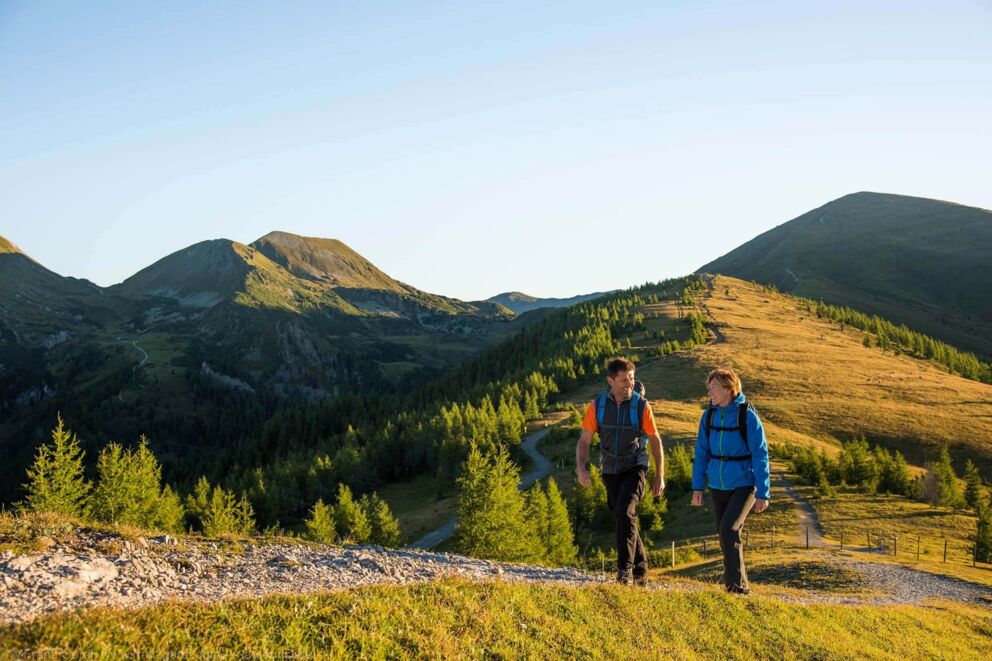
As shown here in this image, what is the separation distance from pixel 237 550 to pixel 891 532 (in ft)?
151

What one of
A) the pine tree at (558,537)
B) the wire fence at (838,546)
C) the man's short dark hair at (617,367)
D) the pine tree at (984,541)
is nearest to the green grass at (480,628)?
the man's short dark hair at (617,367)

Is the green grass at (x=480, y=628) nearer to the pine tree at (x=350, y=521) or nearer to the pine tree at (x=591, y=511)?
the pine tree at (x=350, y=521)

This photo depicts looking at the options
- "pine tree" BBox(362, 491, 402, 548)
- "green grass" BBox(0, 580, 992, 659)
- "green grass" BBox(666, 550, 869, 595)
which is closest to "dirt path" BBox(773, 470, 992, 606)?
"green grass" BBox(666, 550, 869, 595)

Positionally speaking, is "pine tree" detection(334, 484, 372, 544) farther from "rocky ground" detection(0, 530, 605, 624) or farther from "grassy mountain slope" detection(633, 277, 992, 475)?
"grassy mountain slope" detection(633, 277, 992, 475)

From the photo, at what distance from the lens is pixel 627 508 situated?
11.7 m

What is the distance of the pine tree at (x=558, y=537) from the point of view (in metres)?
41.0

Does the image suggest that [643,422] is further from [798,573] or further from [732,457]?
[798,573]

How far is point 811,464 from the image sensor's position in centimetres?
5462

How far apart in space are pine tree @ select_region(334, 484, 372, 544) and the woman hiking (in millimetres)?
36079

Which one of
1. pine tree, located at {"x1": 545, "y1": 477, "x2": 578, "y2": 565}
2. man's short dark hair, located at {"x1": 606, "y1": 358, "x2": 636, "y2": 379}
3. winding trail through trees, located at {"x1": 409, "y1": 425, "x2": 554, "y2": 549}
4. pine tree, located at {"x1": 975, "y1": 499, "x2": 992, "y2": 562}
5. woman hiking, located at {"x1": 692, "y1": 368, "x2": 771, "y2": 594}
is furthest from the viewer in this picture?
winding trail through trees, located at {"x1": 409, "y1": 425, "x2": 554, "y2": 549}

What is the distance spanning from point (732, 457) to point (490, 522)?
26.0 meters

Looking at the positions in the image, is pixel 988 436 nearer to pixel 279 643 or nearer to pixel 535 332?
pixel 279 643

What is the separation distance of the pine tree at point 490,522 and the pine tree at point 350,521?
11.4m

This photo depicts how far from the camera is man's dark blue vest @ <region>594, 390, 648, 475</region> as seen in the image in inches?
463
